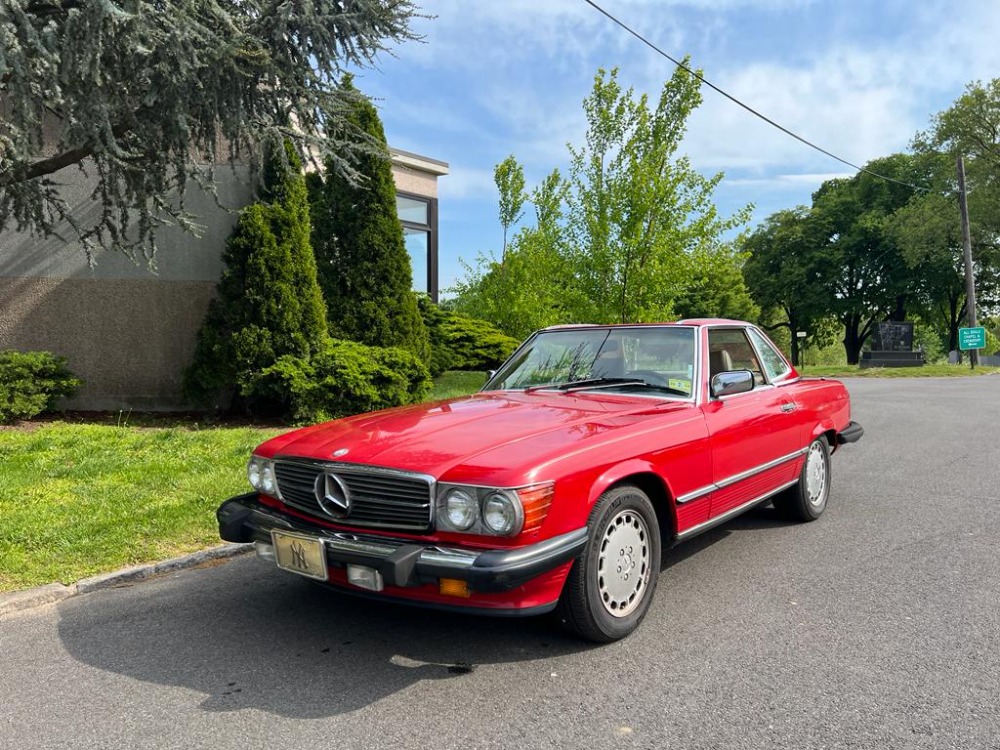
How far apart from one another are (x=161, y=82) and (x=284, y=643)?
20.1ft

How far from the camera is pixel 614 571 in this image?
339cm

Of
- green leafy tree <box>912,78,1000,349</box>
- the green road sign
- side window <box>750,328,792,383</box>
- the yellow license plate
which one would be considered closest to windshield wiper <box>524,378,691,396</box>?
side window <box>750,328,792,383</box>

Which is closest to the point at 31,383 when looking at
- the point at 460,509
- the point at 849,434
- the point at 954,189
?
the point at 460,509

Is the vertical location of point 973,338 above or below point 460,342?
above

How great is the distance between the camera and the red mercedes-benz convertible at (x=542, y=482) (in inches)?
118

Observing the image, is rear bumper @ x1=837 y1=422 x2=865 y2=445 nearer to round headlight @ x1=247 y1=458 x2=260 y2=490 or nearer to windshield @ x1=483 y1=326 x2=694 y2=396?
windshield @ x1=483 y1=326 x2=694 y2=396

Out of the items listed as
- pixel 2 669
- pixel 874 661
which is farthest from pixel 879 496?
pixel 2 669

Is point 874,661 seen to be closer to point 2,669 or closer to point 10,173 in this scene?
point 2,669

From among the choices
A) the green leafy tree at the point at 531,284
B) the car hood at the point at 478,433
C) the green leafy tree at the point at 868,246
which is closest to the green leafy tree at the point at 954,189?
the green leafy tree at the point at 868,246

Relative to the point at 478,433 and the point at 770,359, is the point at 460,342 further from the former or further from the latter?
the point at 478,433

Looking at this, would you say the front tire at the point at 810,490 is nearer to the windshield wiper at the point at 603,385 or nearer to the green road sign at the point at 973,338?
the windshield wiper at the point at 603,385

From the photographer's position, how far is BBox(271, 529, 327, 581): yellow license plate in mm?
3174

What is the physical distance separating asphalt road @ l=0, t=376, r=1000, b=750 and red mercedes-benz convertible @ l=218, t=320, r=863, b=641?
0.34 meters

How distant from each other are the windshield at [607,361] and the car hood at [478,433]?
0.20 m
